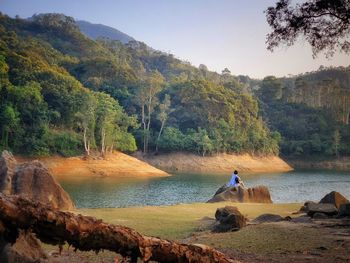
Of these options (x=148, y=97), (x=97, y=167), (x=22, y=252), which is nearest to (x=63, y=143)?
(x=97, y=167)

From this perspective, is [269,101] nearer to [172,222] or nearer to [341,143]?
[341,143]

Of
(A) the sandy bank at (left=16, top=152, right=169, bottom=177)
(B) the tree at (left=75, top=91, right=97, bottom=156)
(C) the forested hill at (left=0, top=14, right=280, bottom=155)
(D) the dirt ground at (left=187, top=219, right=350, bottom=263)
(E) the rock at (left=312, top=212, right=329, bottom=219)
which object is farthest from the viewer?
(B) the tree at (left=75, top=91, right=97, bottom=156)

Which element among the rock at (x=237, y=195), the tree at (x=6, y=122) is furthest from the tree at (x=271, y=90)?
the rock at (x=237, y=195)

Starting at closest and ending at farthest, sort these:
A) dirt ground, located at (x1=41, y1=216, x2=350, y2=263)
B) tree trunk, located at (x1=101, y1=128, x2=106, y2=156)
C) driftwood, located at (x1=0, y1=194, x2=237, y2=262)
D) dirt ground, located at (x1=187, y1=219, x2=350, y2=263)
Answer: driftwood, located at (x1=0, y1=194, x2=237, y2=262) < dirt ground, located at (x1=41, y1=216, x2=350, y2=263) < dirt ground, located at (x1=187, y1=219, x2=350, y2=263) < tree trunk, located at (x1=101, y1=128, x2=106, y2=156)

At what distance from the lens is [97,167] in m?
52.7

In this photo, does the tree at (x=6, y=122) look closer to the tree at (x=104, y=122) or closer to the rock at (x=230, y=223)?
the tree at (x=104, y=122)

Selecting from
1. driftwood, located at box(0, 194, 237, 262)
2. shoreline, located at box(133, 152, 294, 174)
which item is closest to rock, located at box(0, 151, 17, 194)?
driftwood, located at box(0, 194, 237, 262)

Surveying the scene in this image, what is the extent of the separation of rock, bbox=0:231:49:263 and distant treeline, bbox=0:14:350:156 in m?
46.8

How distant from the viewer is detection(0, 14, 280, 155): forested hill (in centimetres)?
5341

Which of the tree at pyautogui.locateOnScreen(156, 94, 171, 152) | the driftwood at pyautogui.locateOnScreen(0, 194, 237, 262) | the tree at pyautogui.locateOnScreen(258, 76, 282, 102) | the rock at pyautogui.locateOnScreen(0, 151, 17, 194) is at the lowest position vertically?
the rock at pyautogui.locateOnScreen(0, 151, 17, 194)

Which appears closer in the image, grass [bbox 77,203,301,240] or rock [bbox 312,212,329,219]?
grass [bbox 77,203,301,240]

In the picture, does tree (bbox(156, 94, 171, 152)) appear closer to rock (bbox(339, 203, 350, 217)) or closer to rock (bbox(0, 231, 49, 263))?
rock (bbox(339, 203, 350, 217))

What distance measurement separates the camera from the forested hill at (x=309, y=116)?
283 feet

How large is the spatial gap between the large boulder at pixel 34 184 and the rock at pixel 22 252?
12418 mm
